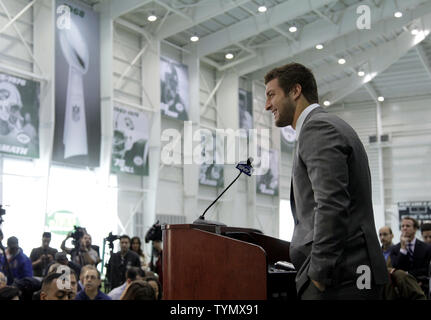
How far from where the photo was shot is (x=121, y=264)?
34.6ft

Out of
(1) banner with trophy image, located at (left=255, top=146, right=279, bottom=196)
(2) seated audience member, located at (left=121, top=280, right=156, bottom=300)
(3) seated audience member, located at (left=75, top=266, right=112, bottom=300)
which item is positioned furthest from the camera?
(1) banner with trophy image, located at (left=255, top=146, right=279, bottom=196)

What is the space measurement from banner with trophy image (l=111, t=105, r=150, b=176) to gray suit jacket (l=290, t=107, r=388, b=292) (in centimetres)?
1450

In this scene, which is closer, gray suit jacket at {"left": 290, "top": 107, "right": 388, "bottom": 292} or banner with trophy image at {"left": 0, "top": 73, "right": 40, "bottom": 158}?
gray suit jacket at {"left": 290, "top": 107, "right": 388, "bottom": 292}

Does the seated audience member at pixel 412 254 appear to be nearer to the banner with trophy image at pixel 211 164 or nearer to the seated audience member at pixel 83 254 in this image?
the seated audience member at pixel 83 254

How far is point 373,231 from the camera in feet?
7.16

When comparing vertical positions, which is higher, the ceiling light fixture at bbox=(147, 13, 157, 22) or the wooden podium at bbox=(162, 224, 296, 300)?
the ceiling light fixture at bbox=(147, 13, 157, 22)

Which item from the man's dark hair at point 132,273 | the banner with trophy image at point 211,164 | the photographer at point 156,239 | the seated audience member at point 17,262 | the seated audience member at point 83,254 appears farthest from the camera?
the banner with trophy image at point 211,164

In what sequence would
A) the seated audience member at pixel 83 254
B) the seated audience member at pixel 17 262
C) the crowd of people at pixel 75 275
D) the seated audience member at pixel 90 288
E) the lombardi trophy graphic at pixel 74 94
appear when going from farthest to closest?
1. the lombardi trophy graphic at pixel 74 94
2. the seated audience member at pixel 83 254
3. the seated audience member at pixel 17 262
4. the seated audience member at pixel 90 288
5. the crowd of people at pixel 75 275

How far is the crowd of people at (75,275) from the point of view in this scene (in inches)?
166

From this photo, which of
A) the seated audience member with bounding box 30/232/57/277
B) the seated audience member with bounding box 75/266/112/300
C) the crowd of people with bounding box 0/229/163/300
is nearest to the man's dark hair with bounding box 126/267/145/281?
the crowd of people with bounding box 0/229/163/300

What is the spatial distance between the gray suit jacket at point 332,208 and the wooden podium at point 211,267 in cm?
27

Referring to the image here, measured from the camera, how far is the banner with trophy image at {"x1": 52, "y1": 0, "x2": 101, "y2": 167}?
49.4 ft

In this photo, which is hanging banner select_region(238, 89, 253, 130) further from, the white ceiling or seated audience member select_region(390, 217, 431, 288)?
seated audience member select_region(390, 217, 431, 288)

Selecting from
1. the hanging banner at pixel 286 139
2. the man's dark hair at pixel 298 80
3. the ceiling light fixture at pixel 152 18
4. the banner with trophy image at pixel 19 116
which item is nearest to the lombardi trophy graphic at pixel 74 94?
the banner with trophy image at pixel 19 116
